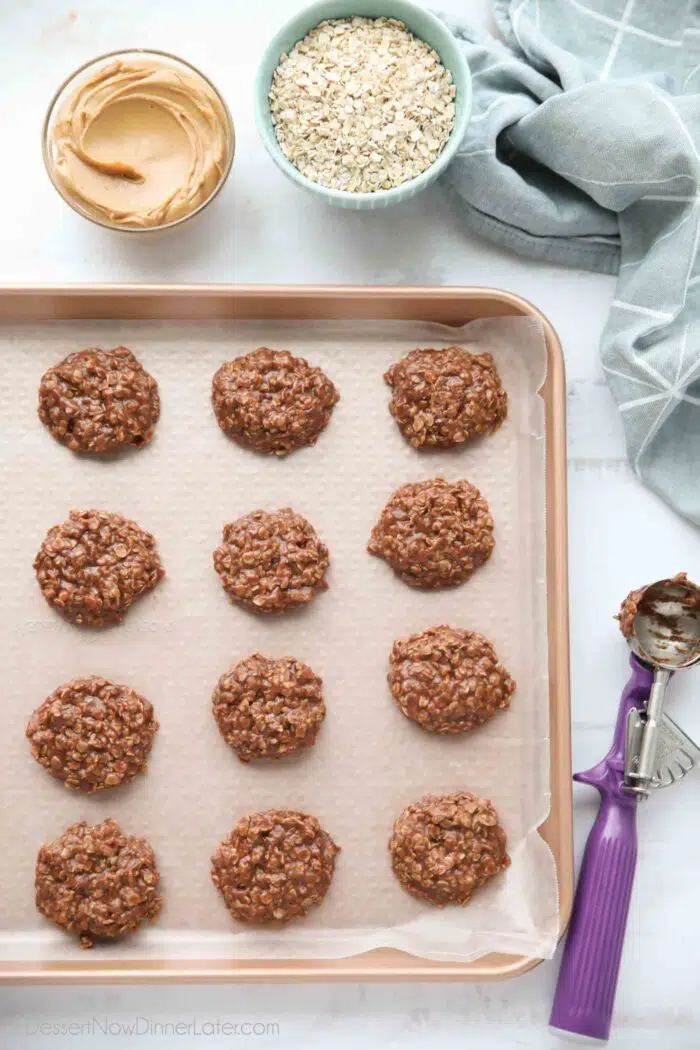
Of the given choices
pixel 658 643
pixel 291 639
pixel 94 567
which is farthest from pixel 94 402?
pixel 658 643

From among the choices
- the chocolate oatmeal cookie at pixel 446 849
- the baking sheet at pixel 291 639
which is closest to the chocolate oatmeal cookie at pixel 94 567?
the baking sheet at pixel 291 639

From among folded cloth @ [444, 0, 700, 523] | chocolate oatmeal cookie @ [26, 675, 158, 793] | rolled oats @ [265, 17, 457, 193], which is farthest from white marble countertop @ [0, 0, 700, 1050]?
chocolate oatmeal cookie @ [26, 675, 158, 793]

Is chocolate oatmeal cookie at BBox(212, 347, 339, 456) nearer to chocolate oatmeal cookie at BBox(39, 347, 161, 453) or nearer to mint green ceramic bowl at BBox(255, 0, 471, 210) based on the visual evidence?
chocolate oatmeal cookie at BBox(39, 347, 161, 453)

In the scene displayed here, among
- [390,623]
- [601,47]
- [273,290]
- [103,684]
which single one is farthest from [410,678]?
[601,47]

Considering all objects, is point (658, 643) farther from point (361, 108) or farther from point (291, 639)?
point (361, 108)

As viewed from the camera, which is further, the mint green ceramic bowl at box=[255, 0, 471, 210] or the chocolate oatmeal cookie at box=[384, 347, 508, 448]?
the chocolate oatmeal cookie at box=[384, 347, 508, 448]

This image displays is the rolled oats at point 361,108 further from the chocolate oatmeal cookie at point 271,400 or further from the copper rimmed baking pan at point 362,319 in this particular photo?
the chocolate oatmeal cookie at point 271,400

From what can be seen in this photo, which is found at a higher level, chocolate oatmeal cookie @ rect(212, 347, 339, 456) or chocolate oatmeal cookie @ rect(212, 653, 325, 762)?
chocolate oatmeal cookie @ rect(212, 347, 339, 456)
